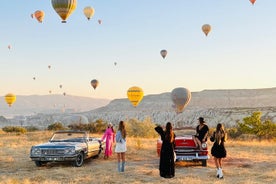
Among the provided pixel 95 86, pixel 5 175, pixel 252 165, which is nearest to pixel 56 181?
pixel 5 175

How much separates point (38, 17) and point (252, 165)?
37.2m

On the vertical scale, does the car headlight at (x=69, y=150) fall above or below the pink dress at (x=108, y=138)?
below

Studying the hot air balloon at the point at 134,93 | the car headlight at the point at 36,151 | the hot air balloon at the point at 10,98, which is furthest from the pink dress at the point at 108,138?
the hot air balloon at the point at 10,98

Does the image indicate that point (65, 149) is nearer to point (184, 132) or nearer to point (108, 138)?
point (108, 138)

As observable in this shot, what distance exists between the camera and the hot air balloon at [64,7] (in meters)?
30.7

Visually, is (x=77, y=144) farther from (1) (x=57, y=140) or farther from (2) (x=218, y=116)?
(2) (x=218, y=116)

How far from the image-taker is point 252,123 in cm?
4425

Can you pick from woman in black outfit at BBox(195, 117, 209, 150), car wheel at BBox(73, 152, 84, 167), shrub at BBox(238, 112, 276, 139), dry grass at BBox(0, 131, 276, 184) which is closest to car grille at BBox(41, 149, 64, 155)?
dry grass at BBox(0, 131, 276, 184)

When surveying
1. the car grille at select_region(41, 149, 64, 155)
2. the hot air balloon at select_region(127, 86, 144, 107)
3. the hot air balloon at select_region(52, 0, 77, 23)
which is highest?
the hot air balloon at select_region(52, 0, 77, 23)

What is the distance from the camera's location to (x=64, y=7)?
3083 centimetres

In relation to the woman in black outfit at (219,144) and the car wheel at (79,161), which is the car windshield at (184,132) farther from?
the car wheel at (79,161)

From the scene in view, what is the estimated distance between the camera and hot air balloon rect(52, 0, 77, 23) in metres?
30.7

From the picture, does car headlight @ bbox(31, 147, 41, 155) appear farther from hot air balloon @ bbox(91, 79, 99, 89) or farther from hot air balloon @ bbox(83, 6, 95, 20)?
hot air balloon @ bbox(91, 79, 99, 89)

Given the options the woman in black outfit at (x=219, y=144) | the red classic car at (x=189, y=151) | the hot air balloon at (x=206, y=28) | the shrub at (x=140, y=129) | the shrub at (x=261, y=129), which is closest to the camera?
the woman in black outfit at (x=219, y=144)
